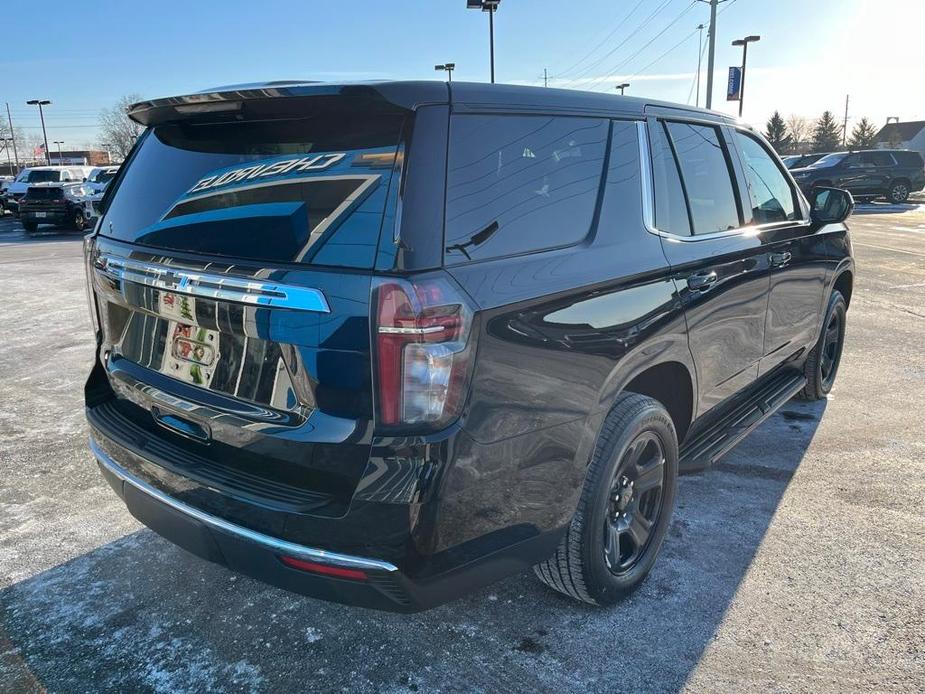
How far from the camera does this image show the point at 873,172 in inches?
937

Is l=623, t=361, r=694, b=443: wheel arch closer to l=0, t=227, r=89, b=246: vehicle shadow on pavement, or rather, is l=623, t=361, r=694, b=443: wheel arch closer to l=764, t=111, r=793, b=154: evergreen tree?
l=0, t=227, r=89, b=246: vehicle shadow on pavement

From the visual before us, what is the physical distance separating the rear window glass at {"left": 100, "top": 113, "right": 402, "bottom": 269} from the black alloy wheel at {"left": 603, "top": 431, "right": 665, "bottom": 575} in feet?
4.40

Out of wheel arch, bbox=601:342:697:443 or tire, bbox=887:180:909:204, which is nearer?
wheel arch, bbox=601:342:697:443

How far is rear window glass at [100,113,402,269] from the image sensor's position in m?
1.90

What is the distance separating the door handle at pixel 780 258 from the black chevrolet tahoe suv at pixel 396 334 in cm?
96

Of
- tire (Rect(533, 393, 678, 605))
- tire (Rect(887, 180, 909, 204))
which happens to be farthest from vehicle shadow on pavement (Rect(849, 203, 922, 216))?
tire (Rect(533, 393, 678, 605))

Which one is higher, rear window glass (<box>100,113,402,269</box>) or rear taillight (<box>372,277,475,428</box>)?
rear window glass (<box>100,113,402,269</box>)

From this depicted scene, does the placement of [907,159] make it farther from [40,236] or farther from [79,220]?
[40,236]

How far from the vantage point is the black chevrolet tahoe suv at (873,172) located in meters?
23.7

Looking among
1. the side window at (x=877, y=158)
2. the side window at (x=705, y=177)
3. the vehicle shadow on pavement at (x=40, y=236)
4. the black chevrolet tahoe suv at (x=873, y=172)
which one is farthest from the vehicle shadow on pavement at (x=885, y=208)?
the vehicle shadow on pavement at (x=40, y=236)

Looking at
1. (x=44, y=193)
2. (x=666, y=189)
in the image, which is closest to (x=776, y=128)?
(x=44, y=193)

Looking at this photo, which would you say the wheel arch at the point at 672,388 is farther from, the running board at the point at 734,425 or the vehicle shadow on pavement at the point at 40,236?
the vehicle shadow on pavement at the point at 40,236

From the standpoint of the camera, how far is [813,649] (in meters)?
2.42

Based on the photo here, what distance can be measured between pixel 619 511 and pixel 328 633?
1.17 m
